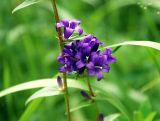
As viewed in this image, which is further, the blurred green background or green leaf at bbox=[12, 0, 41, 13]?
the blurred green background

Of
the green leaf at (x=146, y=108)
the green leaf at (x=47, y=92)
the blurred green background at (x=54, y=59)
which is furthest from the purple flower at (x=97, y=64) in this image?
the blurred green background at (x=54, y=59)

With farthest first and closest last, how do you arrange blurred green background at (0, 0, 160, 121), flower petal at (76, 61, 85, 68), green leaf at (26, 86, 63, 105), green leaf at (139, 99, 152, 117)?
blurred green background at (0, 0, 160, 121)
green leaf at (139, 99, 152, 117)
green leaf at (26, 86, 63, 105)
flower petal at (76, 61, 85, 68)

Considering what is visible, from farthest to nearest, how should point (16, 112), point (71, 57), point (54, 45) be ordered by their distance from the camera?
point (54, 45) → point (16, 112) → point (71, 57)

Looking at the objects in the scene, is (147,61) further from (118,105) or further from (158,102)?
(118,105)

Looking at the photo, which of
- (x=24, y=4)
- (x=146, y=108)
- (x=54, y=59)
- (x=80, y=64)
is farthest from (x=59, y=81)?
(x=54, y=59)

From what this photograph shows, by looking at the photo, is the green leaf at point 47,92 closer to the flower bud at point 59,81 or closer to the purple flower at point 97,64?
the flower bud at point 59,81

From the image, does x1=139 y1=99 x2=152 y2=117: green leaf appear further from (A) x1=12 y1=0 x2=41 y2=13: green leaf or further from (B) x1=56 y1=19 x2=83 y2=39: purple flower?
(A) x1=12 y1=0 x2=41 y2=13: green leaf

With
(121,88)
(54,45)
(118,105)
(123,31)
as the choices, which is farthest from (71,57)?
(123,31)

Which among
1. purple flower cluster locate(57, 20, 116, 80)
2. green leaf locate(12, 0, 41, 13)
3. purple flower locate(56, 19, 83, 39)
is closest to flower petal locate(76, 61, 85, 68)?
purple flower cluster locate(57, 20, 116, 80)
